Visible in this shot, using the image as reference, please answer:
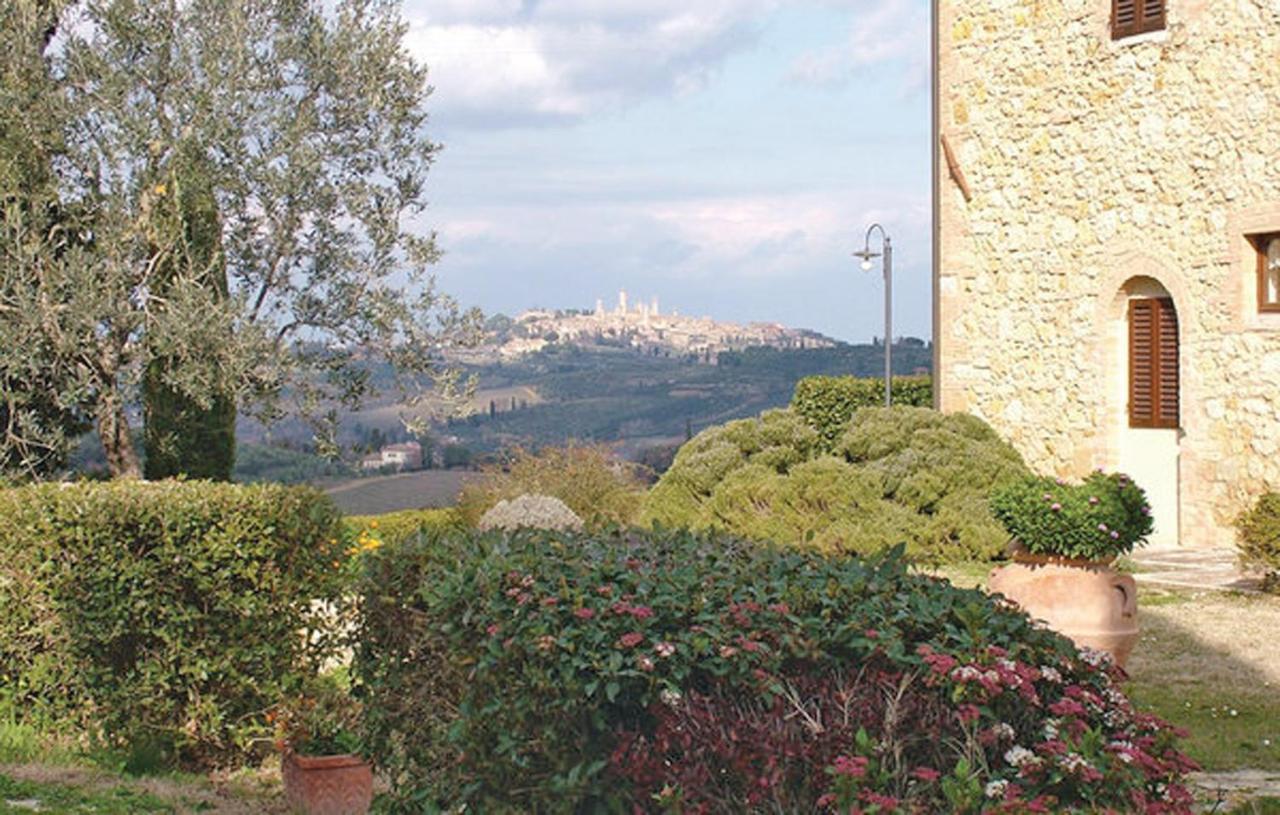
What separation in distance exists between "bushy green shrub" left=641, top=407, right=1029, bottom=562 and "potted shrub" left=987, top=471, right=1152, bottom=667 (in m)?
4.77

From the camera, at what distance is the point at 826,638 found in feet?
12.4

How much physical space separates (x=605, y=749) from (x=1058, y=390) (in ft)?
43.4

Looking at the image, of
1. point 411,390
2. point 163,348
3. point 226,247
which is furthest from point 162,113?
point 411,390

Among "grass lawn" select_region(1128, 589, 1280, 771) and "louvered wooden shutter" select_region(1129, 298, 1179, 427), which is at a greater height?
"louvered wooden shutter" select_region(1129, 298, 1179, 427)

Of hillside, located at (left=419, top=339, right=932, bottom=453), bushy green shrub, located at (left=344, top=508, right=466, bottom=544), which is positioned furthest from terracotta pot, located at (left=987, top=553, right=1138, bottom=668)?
hillside, located at (left=419, top=339, right=932, bottom=453)

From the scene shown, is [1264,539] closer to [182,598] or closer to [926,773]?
[182,598]

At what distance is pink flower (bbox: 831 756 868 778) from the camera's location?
3.45 m

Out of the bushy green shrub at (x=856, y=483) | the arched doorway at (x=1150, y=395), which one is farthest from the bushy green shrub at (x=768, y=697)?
the arched doorway at (x=1150, y=395)

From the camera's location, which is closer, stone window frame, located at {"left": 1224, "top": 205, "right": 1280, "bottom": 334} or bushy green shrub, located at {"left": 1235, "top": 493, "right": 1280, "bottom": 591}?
bushy green shrub, located at {"left": 1235, "top": 493, "right": 1280, "bottom": 591}

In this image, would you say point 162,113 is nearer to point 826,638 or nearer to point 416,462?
point 416,462

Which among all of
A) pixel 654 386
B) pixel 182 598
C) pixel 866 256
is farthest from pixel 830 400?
pixel 182 598

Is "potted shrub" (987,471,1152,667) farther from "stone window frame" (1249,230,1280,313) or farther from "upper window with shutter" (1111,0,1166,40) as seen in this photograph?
"upper window with shutter" (1111,0,1166,40)

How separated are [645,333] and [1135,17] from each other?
22129 mm

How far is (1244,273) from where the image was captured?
1437cm
